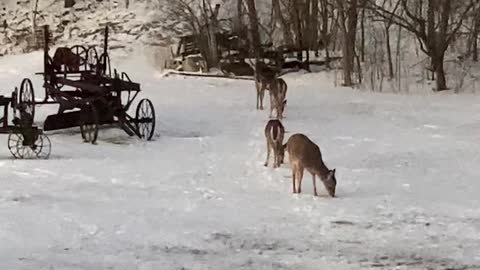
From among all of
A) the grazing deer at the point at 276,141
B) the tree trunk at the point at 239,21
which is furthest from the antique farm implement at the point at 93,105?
the tree trunk at the point at 239,21

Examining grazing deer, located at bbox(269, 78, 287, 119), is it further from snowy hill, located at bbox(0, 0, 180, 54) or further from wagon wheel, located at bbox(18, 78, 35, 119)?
snowy hill, located at bbox(0, 0, 180, 54)

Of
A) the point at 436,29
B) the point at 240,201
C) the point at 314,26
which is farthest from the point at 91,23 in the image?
the point at 240,201

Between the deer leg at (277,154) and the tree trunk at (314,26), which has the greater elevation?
the tree trunk at (314,26)

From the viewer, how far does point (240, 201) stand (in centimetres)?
979

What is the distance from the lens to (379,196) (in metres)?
10.1

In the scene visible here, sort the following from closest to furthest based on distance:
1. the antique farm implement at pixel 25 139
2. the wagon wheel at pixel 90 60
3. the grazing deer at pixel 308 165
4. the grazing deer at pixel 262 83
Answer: the grazing deer at pixel 308 165
the antique farm implement at pixel 25 139
the wagon wheel at pixel 90 60
the grazing deer at pixel 262 83

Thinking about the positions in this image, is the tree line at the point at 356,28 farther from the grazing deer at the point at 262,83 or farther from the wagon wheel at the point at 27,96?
the wagon wheel at the point at 27,96

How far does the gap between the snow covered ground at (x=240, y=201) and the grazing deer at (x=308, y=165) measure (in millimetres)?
211

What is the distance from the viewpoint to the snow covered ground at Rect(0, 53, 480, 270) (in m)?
7.57

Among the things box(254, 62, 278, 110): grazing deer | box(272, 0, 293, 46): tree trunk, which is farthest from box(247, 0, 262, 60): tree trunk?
box(254, 62, 278, 110): grazing deer

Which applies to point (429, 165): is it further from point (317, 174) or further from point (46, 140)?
point (46, 140)

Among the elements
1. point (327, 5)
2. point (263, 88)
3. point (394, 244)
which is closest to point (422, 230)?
point (394, 244)

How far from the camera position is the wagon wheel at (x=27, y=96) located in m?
15.8

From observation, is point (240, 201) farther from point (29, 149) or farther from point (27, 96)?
point (27, 96)
